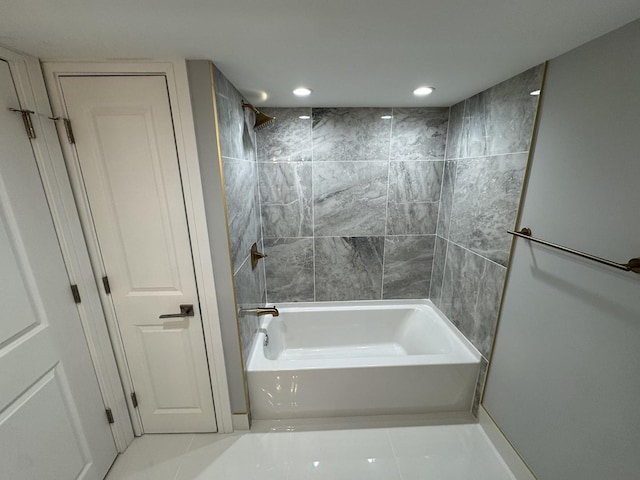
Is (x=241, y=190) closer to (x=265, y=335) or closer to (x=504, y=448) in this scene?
(x=265, y=335)

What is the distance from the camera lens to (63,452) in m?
1.17

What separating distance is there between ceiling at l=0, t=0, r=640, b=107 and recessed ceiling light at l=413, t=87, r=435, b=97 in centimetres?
22

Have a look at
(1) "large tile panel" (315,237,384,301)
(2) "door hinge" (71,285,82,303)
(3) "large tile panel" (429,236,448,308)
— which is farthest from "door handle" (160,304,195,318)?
(3) "large tile panel" (429,236,448,308)

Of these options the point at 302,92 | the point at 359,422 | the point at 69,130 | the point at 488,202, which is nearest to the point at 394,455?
the point at 359,422

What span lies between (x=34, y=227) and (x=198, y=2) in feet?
3.58

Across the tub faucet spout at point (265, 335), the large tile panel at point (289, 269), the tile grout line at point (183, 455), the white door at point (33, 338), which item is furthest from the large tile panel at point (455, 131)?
the tile grout line at point (183, 455)

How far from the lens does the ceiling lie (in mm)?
758

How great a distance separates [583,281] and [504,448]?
1.12 m

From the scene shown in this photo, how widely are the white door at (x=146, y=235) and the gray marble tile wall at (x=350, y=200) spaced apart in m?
0.95

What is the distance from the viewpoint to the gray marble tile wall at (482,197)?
1.38 m

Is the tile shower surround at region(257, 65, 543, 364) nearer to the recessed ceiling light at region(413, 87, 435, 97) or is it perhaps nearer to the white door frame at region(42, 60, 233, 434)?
the recessed ceiling light at region(413, 87, 435, 97)

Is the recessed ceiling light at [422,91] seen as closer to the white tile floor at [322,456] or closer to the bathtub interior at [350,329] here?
the bathtub interior at [350,329]

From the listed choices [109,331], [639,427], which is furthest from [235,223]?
[639,427]

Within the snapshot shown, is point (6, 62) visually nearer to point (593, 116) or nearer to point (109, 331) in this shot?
point (109, 331)
